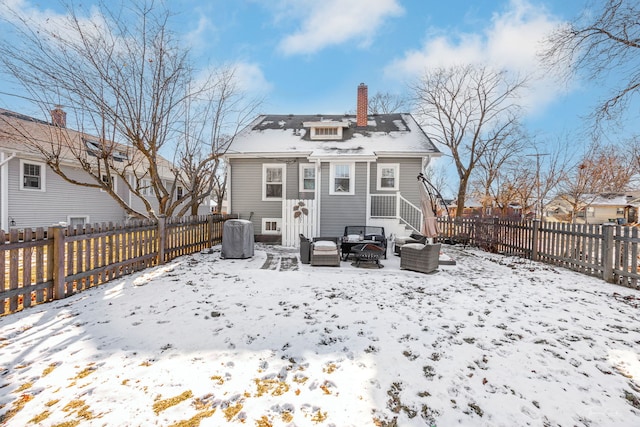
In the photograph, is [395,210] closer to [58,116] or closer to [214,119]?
[214,119]

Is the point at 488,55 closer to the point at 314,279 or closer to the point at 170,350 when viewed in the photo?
the point at 314,279

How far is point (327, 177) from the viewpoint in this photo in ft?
36.6

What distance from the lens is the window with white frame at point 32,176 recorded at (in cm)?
1132

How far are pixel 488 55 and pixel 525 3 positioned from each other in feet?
33.3

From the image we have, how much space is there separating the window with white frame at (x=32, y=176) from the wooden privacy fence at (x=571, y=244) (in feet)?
62.8

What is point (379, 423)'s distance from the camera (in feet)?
6.70

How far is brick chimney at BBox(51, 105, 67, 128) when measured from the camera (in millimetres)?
6117

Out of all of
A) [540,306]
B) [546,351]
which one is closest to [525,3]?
[540,306]

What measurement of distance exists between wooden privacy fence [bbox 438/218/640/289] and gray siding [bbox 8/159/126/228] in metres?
19.0

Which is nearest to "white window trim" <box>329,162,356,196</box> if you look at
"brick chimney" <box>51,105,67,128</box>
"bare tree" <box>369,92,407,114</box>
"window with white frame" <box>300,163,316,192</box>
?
"window with white frame" <box>300,163,316,192</box>

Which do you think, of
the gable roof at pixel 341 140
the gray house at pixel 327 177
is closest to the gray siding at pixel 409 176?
the gray house at pixel 327 177

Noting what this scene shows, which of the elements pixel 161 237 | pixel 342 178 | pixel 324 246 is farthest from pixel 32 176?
pixel 324 246

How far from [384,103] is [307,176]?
15.8 metres

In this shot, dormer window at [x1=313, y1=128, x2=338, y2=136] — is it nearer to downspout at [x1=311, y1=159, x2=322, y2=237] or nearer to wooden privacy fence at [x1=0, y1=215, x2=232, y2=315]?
downspout at [x1=311, y1=159, x2=322, y2=237]
